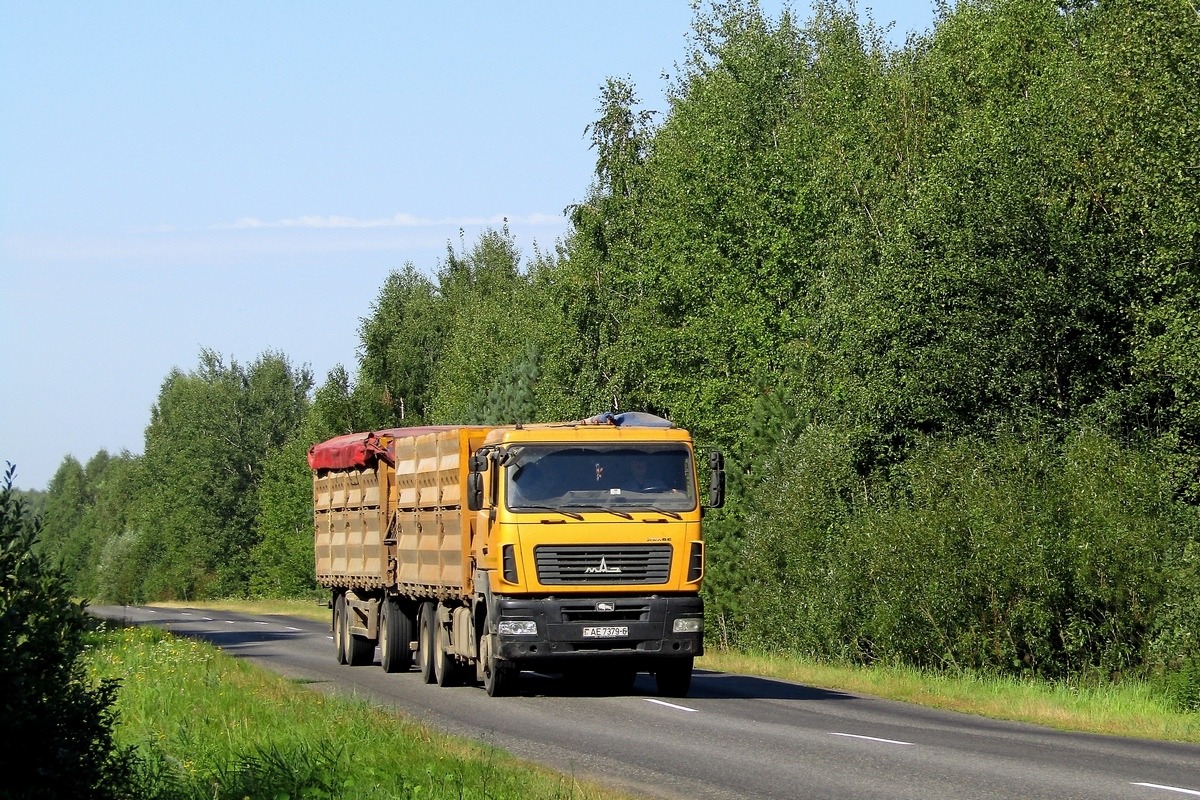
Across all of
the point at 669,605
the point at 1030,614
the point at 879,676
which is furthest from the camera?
the point at 1030,614

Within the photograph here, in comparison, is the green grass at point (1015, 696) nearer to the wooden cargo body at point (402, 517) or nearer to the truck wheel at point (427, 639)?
the truck wheel at point (427, 639)

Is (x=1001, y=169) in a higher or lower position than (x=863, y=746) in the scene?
higher

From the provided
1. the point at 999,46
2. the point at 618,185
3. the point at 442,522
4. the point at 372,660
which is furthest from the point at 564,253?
the point at 442,522

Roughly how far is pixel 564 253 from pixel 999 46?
35971 mm

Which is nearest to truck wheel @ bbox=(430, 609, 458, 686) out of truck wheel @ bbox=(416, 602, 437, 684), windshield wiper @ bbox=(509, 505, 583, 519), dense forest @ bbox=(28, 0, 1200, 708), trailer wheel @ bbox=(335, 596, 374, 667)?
truck wheel @ bbox=(416, 602, 437, 684)

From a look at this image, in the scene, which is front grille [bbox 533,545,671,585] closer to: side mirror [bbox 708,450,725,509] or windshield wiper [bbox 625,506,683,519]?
windshield wiper [bbox 625,506,683,519]

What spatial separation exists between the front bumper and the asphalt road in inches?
22.6

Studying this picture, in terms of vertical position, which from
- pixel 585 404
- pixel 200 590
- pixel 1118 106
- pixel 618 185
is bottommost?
pixel 200 590

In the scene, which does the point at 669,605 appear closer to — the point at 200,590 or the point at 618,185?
the point at 618,185

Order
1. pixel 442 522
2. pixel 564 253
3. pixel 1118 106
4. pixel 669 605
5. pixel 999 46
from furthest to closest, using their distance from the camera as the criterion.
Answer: pixel 564 253 < pixel 999 46 < pixel 1118 106 < pixel 442 522 < pixel 669 605

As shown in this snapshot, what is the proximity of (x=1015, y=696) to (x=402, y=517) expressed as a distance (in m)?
8.73

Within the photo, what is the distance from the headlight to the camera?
1875 centimetres

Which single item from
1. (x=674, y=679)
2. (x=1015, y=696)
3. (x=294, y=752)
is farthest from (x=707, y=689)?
(x=294, y=752)

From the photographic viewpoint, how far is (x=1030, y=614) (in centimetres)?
2502
